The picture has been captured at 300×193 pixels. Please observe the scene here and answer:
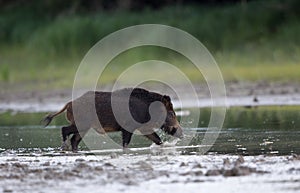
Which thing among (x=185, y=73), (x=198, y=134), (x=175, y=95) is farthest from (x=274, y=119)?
(x=185, y=73)

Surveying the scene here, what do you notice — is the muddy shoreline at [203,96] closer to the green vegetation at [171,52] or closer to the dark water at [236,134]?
the green vegetation at [171,52]

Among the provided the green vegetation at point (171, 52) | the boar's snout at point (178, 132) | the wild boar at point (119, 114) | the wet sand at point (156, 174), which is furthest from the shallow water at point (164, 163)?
the green vegetation at point (171, 52)

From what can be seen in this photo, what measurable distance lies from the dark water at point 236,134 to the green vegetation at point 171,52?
4.40m

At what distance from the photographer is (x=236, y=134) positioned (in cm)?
1311

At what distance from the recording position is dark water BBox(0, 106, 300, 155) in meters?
11.6

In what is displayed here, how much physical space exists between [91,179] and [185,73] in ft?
43.9

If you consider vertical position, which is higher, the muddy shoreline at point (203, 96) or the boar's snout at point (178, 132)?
the muddy shoreline at point (203, 96)

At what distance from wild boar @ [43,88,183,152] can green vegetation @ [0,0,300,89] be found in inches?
339

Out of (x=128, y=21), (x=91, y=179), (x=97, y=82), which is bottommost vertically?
(x=91, y=179)

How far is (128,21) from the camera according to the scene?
26516 millimetres

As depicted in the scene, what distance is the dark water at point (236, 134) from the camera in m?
11.6

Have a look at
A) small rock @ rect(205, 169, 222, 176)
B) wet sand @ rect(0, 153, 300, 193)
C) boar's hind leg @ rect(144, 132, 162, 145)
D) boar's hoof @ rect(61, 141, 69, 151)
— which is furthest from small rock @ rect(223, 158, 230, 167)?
boar's hoof @ rect(61, 141, 69, 151)

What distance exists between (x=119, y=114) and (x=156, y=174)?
2.58 metres

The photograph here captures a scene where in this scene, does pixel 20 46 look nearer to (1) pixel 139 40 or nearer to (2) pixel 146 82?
(1) pixel 139 40
